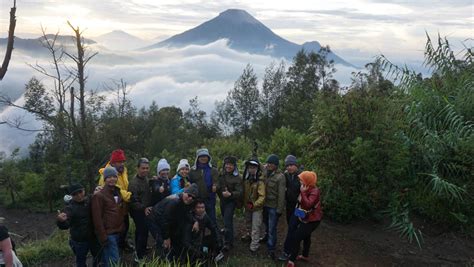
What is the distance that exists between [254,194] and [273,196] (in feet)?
0.91

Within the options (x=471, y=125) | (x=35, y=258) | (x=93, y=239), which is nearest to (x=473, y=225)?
(x=471, y=125)

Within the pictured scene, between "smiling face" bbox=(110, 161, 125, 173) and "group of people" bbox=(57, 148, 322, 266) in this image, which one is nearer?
"group of people" bbox=(57, 148, 322, 266)

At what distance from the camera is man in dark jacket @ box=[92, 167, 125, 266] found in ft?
17.3

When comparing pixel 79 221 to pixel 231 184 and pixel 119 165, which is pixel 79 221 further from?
pixel 231 184

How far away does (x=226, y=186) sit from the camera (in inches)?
253

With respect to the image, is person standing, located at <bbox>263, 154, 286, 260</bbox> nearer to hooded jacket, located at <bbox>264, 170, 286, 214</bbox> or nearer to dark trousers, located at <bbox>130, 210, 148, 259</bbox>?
hooded jacket, located at <bbox>264, 170, 286, 214</bbox>

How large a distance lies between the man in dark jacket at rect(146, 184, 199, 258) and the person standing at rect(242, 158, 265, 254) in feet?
4.43

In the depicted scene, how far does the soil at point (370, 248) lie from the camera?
6.64m

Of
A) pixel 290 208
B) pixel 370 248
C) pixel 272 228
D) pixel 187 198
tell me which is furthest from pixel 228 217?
pixel 370 248

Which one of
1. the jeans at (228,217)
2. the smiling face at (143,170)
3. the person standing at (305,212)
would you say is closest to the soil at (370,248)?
the jeans at (228,217)

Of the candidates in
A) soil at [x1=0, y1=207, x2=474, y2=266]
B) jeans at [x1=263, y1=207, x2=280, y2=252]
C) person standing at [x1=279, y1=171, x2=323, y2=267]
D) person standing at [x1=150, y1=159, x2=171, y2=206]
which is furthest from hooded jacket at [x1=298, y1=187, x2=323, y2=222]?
person standing at [x1=150, y1=159, x2=171, y2=206]

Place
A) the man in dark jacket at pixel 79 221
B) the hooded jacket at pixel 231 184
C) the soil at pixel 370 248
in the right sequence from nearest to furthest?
the man in dark jacket at pixel 79 221, the hooded jacket at pixel 231 184, the soil at pixel 370 248

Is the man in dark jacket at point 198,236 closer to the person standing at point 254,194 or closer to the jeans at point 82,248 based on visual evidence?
the person standing at point 254,194

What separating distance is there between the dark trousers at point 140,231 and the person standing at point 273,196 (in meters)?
1.74
